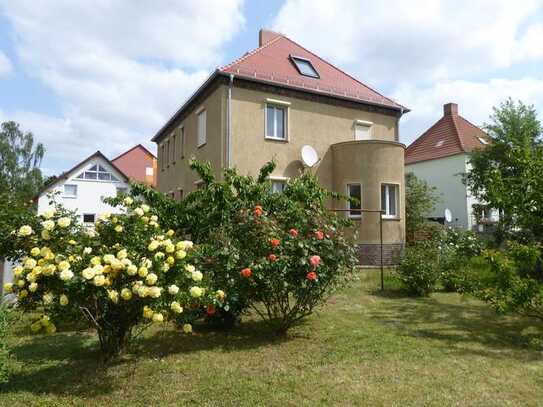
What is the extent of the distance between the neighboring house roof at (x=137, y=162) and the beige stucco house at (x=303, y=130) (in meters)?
31.4

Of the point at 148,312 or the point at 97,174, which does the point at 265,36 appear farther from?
the point at 97,174

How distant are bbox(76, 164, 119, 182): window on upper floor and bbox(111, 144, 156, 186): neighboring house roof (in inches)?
353

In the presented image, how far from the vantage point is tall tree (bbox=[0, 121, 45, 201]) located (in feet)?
139

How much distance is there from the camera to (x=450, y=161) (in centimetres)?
2550

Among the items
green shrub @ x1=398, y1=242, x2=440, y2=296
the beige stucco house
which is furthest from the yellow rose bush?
the beige stucco house

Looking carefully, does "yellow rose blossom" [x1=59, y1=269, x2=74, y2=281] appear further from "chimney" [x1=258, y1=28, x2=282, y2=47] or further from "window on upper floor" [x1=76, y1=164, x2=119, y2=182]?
"window on upper floor" [x1=76, y1=164, x2=119, y2=182]

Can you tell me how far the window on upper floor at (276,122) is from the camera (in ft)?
50.1

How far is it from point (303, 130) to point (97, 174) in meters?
27.4

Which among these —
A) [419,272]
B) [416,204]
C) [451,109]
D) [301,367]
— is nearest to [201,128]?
[419,272]

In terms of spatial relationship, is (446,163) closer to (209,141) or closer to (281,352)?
(209,141)

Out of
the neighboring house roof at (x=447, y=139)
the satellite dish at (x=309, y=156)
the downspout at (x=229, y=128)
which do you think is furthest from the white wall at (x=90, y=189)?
the satellite dish at (x=309, y=156)

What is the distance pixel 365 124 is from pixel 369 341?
12764 millimetres

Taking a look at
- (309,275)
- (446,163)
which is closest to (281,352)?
(309,275)

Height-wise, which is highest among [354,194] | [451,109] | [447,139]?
[451,109]
